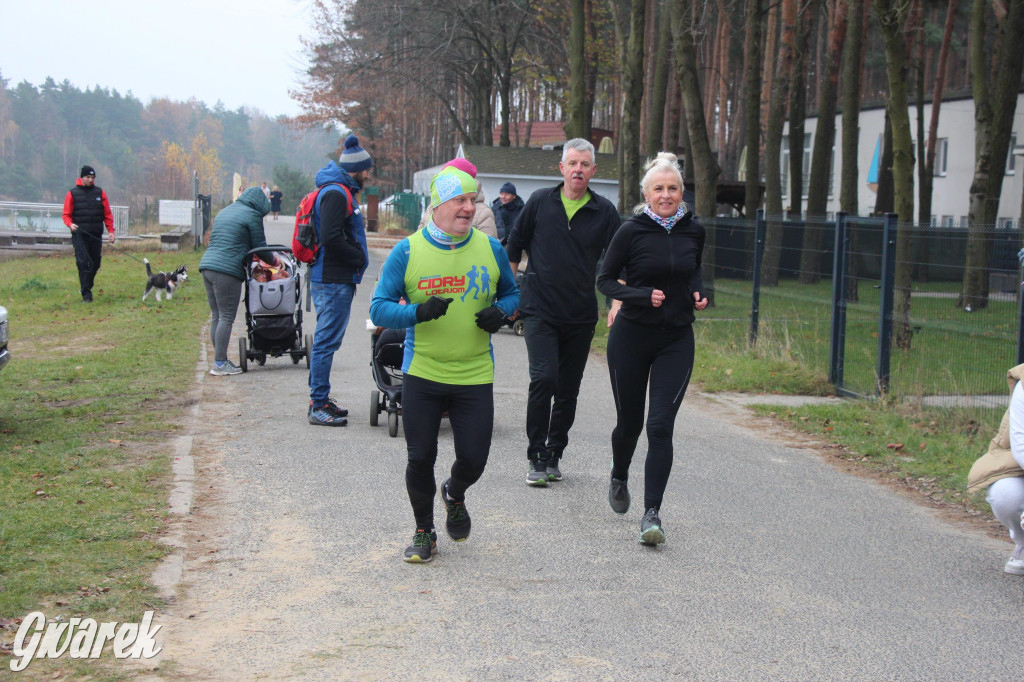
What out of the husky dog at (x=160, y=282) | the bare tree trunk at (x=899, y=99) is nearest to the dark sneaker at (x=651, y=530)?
the bare tree trunk at (x=899, y=99)

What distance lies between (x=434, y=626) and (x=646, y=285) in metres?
2.25

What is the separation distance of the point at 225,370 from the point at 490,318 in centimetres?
702

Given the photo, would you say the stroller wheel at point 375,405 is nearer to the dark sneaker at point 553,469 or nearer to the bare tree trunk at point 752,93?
the dark sneaker at point 553,469

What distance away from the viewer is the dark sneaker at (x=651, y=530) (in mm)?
5605

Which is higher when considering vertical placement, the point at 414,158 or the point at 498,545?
the point at 414,158

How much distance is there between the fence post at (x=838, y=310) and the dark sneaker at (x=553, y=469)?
214 inches

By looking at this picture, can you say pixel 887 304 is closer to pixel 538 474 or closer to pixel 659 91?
pixel 538 474

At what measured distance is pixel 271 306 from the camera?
1120 cm

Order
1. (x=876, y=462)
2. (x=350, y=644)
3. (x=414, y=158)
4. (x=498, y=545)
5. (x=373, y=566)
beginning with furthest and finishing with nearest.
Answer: (x=414, y=158) → (x=876, y=462) → (x=498, y=545) → (x=373, y=566) → (x=350, y=644)

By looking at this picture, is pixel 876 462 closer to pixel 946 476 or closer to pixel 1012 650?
pixel 946 476

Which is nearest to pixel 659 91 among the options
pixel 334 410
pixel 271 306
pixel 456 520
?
pixel 271 306

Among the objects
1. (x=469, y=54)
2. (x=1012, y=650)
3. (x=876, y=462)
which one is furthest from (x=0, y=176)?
(x=1012, y=650)

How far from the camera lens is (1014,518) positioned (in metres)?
5.35

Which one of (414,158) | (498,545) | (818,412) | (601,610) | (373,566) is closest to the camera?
(601,610)
